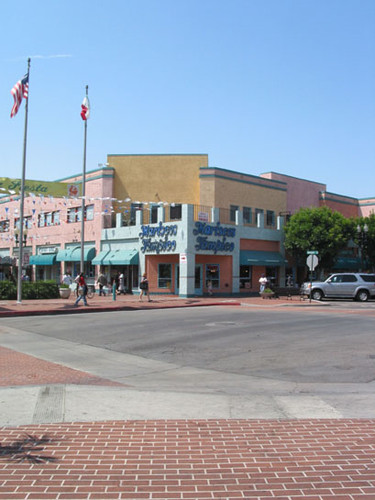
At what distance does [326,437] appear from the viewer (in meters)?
5.27

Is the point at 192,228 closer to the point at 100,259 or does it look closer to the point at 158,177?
the point at 158,177

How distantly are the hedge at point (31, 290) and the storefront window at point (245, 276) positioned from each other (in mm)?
13854

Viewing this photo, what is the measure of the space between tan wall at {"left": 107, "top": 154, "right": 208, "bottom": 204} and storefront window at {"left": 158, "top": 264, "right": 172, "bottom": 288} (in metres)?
6.16

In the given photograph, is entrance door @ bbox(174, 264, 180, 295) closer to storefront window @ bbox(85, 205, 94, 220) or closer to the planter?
the planter

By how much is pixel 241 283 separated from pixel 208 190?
25.4 feet

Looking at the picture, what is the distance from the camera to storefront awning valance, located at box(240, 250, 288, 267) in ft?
119

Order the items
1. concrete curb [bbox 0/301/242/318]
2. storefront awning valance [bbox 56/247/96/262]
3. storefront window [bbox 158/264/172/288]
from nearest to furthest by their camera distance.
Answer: concrete curb [bbox 0/301/242/318]
storefront window [bbox 158/264/172/288]
storefront awning valance [bbox 56/247/96/262]

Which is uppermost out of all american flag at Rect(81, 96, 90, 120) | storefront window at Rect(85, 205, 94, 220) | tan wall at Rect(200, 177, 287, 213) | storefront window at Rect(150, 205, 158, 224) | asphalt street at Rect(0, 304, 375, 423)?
american flag at Rect(81, 96, 90, 120)

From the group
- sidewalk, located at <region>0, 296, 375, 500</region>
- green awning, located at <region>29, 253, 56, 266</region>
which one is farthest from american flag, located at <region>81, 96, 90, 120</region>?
sidewalk, located at <region>0, 296, 375, 500</region>

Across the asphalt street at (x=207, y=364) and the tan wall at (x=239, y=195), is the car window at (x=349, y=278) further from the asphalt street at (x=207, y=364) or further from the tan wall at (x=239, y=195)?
the asphalt street at (x=207, y=364)

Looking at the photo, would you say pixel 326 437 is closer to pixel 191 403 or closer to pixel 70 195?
pixel 191 403

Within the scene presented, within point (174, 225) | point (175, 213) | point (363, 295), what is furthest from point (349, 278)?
point (175, 213)

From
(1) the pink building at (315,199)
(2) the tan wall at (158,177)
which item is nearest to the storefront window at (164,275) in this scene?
(2) the tan wall at (158,177)

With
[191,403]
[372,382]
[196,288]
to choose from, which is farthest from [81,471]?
[196,288]
